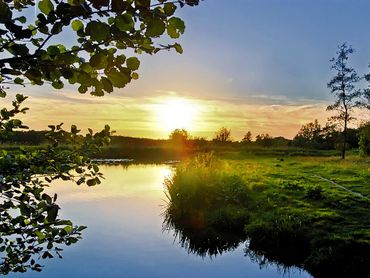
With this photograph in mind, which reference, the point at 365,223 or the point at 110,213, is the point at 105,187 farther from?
the point at 365,223

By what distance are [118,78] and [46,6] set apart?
0.36 meters

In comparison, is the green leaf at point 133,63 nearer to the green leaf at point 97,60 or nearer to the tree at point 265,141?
the green leaf at point 97,60

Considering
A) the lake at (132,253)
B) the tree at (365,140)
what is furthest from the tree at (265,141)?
the lake at (132,253)

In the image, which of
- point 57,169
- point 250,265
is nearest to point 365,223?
point 250,265

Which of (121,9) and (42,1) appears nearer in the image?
(121,9)

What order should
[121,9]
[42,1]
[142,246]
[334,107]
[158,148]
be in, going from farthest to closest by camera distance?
[158,148] → [334,107] → [142,246] → [42,1] → [121,9]

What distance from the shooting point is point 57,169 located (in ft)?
8.45

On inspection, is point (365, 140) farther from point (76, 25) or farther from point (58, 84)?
point (76, 25)

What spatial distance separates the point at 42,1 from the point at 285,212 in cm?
1293

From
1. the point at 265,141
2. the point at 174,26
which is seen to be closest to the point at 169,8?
the point at 174,26

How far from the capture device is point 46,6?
1.36m

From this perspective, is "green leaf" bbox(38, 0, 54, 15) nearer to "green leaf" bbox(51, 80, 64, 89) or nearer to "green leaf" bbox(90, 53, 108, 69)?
"green leaf" bbox(90, 53, 108, 69)

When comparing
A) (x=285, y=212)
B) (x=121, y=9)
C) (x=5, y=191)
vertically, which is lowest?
(x=285, y=212)

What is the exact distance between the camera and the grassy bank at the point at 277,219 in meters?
9.58
